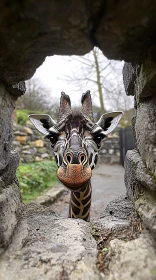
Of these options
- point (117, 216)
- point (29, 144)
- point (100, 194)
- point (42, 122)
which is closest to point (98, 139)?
point (42, 122)

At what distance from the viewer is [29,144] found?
8734 mm

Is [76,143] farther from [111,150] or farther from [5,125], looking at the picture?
[111,150]

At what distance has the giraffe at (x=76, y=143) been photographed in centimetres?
178

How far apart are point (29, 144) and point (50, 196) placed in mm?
3686

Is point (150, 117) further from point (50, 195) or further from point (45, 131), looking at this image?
point (50, 195)

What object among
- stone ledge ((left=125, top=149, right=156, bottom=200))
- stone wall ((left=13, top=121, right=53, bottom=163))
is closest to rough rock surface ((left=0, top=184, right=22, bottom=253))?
stone ledge ((left=125, top=149, right=156, bottom=200))

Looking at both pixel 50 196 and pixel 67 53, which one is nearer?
pixel 67 53

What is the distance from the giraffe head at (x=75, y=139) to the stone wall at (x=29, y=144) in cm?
539

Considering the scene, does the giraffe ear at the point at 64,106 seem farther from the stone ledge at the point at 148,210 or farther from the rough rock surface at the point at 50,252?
the stone ledge at the point at 148,210

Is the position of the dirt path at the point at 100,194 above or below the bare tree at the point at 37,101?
below

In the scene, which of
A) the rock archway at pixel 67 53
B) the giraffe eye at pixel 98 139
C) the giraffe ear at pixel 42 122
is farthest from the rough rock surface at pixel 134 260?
the giraffe ear at pixel 42 122

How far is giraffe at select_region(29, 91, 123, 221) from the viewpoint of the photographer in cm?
178

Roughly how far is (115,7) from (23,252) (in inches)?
43.5

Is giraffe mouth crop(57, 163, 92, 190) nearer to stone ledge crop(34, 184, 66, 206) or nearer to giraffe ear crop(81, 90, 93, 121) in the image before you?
giraffe ear crop(81, 90, 93, 121)
